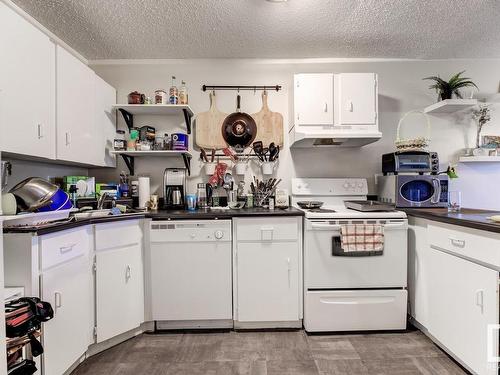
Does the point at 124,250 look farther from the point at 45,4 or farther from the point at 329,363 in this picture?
the point at 45,4

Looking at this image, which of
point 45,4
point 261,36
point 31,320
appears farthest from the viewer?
point 261,36

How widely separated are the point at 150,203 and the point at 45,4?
158 centimetres

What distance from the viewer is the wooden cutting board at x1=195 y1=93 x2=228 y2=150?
9.00ft

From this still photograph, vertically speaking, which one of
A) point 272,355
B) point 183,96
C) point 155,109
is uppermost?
point 183,96

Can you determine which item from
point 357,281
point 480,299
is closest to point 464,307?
point 480,299

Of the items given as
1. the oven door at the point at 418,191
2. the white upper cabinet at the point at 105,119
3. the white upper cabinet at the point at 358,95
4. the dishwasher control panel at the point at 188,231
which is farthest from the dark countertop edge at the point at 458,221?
the white upper cabinet at the point at 105,119

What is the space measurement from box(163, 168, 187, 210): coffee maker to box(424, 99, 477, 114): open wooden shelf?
2.38 meters

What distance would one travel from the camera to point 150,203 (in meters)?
2.47

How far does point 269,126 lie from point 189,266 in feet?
4.93

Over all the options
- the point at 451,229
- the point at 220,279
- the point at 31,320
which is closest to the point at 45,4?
the point at 31,320

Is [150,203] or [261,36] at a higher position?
[261,36]

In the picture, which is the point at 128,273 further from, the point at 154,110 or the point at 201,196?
the point at 154,110

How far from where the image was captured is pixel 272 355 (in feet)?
6.19

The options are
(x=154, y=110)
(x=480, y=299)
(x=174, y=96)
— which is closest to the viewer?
(x=480, y=299)
